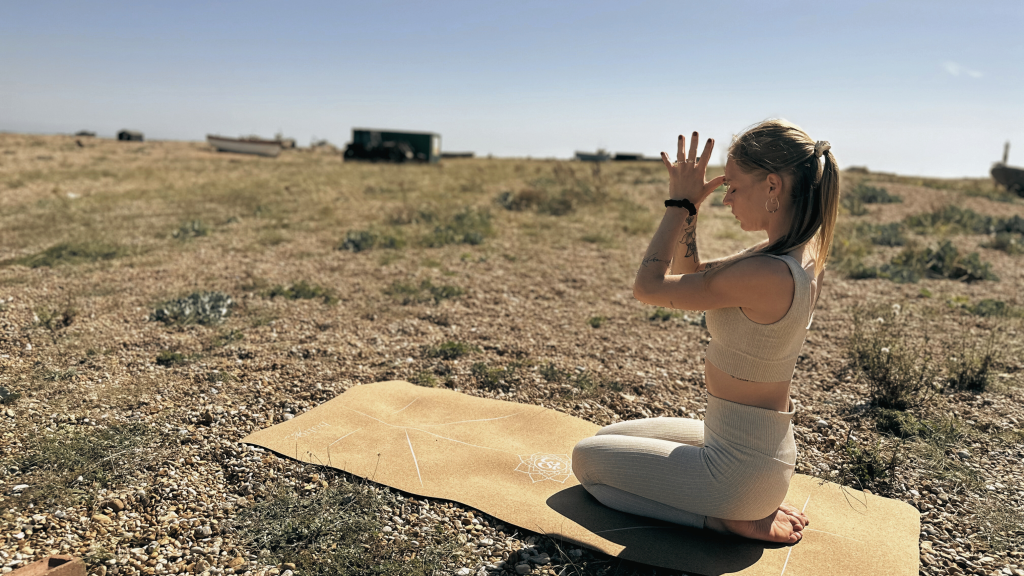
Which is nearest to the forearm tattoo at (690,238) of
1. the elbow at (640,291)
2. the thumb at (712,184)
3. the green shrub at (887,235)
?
the thumb at (712,184)

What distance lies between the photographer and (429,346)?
5547mm

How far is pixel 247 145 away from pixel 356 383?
37.3 metres

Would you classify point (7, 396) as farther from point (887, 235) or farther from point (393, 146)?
point (393, 146)

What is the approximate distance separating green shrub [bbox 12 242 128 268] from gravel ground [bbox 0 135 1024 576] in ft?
0.91

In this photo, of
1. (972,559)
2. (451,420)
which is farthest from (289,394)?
(972,559)

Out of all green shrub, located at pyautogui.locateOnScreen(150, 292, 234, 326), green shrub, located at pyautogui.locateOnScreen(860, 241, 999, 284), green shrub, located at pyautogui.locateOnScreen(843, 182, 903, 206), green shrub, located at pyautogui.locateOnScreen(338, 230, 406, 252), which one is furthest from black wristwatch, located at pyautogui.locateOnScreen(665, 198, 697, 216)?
green shrub, located at pyautogui.locateOnScreen(843, 182, 903, 206)

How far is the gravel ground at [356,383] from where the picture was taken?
2.83 meters

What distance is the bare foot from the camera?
2.73 meters

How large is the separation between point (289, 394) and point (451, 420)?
49.9 inches

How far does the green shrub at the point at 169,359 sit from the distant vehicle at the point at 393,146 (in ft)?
Answer: 94.3

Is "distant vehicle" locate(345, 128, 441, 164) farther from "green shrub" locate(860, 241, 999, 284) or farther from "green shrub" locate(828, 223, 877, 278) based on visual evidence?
"green shrub" locate(860, 241, 999, 284)

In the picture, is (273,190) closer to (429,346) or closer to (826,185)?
(429,346)

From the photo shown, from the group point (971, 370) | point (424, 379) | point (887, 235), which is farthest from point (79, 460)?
point (887, 235)

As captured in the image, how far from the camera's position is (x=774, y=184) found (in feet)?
7.68
